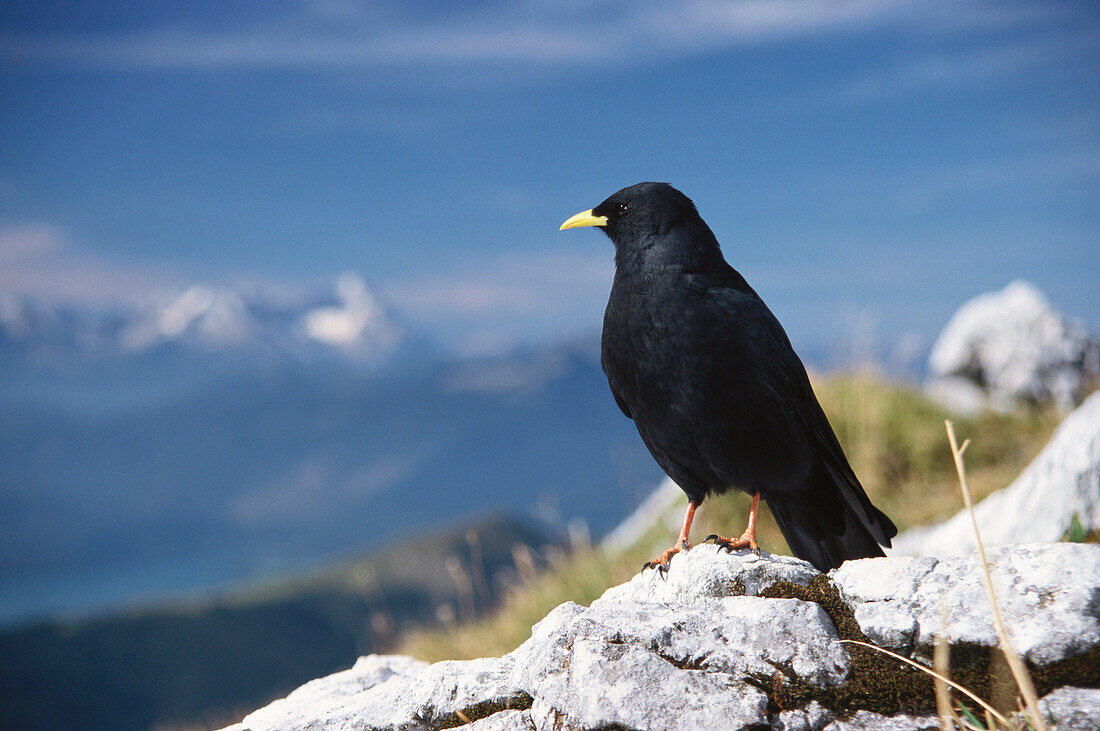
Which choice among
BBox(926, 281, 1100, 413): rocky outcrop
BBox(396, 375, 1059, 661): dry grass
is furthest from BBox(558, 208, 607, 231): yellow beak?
BBox(926, 281, 1100, 413): rocky outcrop

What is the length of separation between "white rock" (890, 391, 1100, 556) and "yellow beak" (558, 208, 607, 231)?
316 centimetres

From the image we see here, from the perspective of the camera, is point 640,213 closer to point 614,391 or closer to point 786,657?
point 614,391

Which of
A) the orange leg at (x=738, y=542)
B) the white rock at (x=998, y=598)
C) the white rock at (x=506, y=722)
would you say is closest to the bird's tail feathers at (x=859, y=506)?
the orange leg at (x=738, y=542)

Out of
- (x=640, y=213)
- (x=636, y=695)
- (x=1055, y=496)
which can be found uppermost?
(x=640, y=213)

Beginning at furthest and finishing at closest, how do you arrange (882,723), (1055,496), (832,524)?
(1055,496) < (832,524) < (882,723)

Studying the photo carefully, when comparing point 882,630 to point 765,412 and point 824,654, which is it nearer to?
point 824,654

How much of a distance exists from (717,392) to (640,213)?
131cm

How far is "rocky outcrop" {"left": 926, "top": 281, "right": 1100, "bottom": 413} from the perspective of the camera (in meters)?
14.9

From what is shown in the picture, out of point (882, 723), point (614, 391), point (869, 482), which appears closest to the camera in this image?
point (882, 723)

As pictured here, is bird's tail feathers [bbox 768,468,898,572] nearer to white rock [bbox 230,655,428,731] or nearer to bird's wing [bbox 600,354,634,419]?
bird's wing [bbox 600,354,634,419]

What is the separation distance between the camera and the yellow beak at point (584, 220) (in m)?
5.04

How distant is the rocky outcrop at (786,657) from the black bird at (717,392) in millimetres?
1054

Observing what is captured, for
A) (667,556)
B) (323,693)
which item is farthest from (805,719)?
(323,693)

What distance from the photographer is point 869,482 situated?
1096cm
